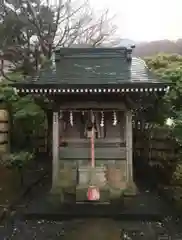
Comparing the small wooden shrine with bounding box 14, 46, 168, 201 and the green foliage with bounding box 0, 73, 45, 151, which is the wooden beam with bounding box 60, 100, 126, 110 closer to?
the small wooden shrine with bounding box 14, 46, 168, 201

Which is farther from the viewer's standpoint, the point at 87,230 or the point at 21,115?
the point at 21,115

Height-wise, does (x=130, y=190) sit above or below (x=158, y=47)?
below

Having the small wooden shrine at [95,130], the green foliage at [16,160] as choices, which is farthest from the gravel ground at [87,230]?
the green foliage at [16,160]

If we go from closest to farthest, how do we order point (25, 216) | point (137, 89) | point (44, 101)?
point (25, 216) → point (137, 89) → point (44, 101)

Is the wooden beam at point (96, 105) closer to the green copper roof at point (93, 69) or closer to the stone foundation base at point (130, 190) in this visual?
the green copper roof at point (93, 69)

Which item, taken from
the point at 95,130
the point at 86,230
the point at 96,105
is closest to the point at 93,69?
the point at 96,105

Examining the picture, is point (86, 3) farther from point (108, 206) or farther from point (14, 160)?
point (108, 206)

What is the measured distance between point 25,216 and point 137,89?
4454mm

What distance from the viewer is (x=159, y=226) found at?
8320mm

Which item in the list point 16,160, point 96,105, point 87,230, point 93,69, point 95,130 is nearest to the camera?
point 87,230

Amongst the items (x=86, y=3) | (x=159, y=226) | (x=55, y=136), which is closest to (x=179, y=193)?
(x=159, y=226)

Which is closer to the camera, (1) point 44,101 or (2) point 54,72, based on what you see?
(2) point 54,72

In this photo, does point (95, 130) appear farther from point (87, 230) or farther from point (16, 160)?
point (87, 230)

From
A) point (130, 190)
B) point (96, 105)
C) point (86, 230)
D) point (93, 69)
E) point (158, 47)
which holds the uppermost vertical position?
point (158, 47)
